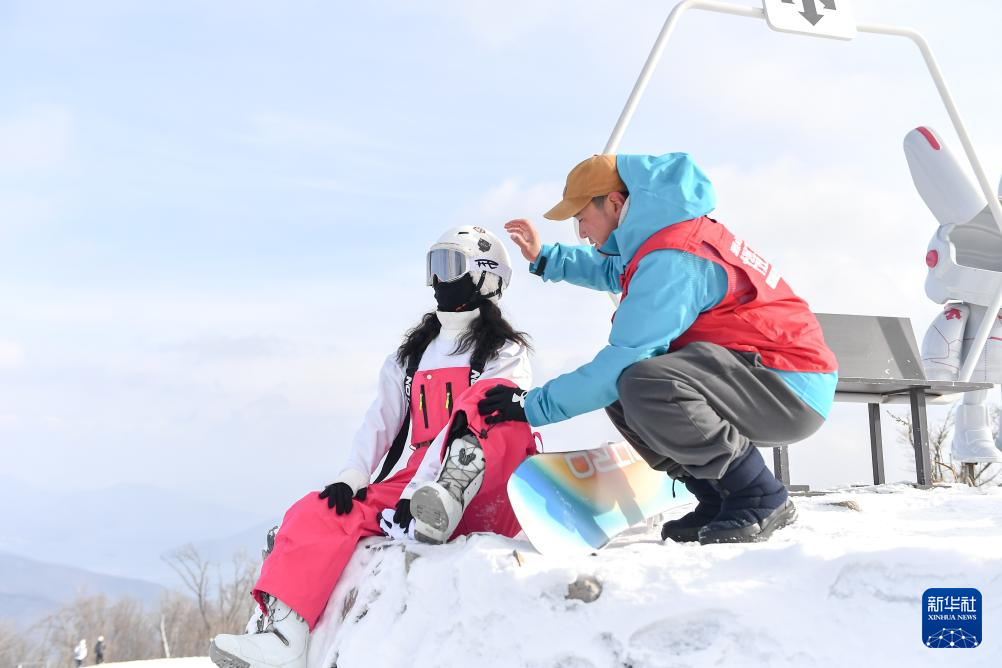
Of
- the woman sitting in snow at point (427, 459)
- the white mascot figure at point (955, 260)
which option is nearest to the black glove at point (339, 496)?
the woman sitting in snow at point (427, 459)

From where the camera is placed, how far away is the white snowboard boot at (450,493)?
2.46 meters

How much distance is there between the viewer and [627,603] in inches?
78.1

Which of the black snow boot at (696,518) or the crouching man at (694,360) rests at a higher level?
the crouching man at (694,360)

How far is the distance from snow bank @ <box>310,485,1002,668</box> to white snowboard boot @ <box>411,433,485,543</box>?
62mm

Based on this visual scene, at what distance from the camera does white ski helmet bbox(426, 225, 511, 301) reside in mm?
3170

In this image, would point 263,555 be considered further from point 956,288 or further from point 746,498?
point 956,288

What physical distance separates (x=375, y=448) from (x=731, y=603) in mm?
1497

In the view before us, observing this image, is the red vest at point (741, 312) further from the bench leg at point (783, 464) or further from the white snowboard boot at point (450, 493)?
the bench leg at point (783, 464)

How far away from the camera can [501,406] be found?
8.67ft


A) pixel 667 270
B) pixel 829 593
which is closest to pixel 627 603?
pixel 829 593

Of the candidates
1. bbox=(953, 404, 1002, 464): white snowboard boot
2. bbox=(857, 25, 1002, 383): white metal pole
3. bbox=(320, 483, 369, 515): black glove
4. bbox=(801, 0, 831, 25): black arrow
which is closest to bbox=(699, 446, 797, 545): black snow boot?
bbox=(320, 483, 369, 515): black glove

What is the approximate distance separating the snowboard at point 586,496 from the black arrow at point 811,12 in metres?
3.50

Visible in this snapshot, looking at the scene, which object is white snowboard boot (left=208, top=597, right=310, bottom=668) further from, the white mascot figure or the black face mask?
the white mascot figure

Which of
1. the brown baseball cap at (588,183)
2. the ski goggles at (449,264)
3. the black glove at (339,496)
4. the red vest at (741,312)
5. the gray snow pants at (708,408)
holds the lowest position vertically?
the black glove at (339,496)
